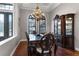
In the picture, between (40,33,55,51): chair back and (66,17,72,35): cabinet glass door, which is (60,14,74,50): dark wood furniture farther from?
(40,33,55,51): chair back

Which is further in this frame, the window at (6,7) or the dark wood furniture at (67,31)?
the dark wood furniture at (67,31)

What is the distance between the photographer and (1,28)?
5148 millimetres

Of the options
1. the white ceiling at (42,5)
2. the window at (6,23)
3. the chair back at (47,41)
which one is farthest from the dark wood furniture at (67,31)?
the chair back at (47,41)

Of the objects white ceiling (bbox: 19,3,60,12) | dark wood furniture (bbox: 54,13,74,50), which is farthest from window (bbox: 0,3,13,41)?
dark wood furniture (bbox: 54,13,74,50)

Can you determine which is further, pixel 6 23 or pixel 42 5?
pixel 42 5

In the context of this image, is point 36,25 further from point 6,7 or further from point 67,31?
point 6,7

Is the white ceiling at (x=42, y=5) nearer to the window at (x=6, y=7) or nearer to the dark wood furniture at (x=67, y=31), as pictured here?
the dark wood furniture at (x=67, y=31)

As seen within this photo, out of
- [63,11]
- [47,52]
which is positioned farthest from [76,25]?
[47,52]

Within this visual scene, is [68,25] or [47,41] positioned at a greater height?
[68,25]

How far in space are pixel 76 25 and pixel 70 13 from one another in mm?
696

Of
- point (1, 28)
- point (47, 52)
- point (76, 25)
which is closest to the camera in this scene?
point (47, 52)

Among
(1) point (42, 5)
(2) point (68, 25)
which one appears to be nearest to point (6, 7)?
(1) point (42, 5)

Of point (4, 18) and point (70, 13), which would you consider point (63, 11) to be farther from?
point (4, 18)

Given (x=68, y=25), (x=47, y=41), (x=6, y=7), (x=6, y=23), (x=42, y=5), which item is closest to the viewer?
(x=47, y=41)
